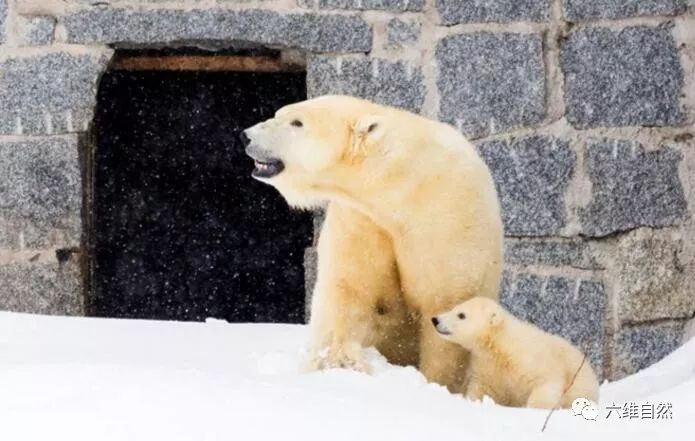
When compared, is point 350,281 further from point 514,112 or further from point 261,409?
point 514,112

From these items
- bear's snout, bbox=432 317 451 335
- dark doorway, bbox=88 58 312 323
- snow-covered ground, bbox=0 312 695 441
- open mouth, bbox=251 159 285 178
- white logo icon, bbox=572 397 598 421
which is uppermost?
open mouth, bbox=251 159 285 178

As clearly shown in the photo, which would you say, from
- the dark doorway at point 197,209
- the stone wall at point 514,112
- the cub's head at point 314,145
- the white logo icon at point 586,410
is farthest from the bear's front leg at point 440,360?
the dark doorway at point 197,209

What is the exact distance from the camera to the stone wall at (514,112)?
5.40 metres

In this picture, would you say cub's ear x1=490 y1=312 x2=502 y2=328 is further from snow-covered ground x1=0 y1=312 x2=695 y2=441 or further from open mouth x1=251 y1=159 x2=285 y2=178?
open mouth x1=251 y1=159 x2=285 y2=178

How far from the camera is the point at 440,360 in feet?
12.8

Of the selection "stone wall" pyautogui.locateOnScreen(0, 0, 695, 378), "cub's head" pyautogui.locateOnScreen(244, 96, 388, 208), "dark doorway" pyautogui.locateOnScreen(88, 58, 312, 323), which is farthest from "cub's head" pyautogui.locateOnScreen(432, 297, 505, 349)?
"dark doorway" pyautogui.locateOnScreen(88, 58, 312, 323)

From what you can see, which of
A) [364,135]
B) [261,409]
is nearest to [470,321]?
[364,135]

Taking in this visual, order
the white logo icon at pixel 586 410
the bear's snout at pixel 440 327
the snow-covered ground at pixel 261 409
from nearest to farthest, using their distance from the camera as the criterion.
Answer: the snow-covered ground at pixel 261 409 → the white logo icon at pixel 586 410 → the bear's snout at pixel 440 327

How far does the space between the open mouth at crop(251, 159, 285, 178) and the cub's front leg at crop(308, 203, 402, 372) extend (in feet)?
0.61

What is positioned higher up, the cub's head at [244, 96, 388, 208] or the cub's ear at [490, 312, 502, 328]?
the cub's head at [244, 96, 388, 208]

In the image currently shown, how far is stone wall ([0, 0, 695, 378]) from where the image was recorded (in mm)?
5402

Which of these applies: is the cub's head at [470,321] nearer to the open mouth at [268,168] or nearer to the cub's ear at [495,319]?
the cub's ear at [495,319]

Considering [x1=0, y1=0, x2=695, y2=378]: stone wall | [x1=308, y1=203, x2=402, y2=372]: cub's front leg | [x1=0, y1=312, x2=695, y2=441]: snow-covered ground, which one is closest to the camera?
[x1=0, y1=312, x2=695, y2=441]: snow-covered ground

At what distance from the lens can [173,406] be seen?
260cm
